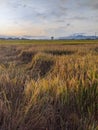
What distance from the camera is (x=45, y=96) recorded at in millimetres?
4160

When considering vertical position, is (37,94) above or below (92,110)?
above

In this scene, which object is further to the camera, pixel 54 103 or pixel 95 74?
pixel 95 74

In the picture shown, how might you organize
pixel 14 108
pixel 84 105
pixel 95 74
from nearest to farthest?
1. pixel 14 108
2. pixel 84 105
3. pixel 95 74

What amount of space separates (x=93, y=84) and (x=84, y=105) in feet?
2.01

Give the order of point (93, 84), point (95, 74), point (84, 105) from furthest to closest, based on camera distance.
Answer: point (95, 74) → point (93, 84) → point (84, 105)

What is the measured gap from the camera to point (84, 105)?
434 cm

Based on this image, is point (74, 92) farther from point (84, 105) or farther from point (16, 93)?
point (16, 93)

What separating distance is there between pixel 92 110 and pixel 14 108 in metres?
1.22

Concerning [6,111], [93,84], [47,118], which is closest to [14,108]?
[6,111]

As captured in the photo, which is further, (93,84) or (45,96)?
(93,84)

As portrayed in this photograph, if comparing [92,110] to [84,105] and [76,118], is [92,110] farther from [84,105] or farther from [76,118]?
[76,118]

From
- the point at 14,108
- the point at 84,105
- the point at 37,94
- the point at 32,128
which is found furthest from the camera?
the point at 84,105

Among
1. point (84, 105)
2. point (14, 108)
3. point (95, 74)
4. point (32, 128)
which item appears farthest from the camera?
point (95, 74)

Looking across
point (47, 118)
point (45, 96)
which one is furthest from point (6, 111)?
point (45, 96)
